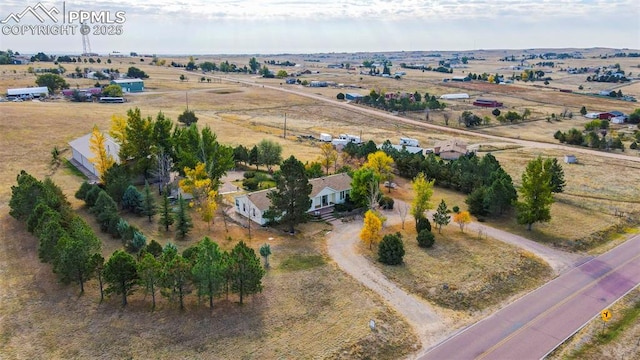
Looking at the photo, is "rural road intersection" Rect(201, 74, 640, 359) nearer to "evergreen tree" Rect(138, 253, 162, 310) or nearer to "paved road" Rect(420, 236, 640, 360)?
"paved road" Rect(420, 236, 640, 360)

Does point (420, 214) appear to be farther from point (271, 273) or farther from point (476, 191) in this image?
point (271, 273)

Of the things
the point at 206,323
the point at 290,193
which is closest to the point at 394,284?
the point at 290,193

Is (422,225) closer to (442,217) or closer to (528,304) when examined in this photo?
(442,217)

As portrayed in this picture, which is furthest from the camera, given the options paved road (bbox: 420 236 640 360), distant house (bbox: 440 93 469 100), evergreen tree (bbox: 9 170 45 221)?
distant house (bbox: 440 93 469 100)

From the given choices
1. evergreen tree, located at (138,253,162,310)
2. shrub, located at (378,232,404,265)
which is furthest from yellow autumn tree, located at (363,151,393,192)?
evergreen tree, located at (138,253,162,310)

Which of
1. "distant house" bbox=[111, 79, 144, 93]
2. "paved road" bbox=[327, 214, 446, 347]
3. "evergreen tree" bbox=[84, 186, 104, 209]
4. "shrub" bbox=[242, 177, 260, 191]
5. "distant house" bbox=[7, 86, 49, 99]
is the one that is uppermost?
"distant house" bbox=[111, 79, 144, 93]

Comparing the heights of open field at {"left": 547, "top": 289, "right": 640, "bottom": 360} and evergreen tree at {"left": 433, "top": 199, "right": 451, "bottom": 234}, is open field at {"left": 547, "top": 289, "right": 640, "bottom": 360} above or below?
below

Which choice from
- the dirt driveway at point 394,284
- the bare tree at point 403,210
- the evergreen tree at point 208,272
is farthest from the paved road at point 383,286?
the evergreen tree at point 208,272

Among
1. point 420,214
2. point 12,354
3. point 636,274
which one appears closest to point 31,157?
point 12,354
